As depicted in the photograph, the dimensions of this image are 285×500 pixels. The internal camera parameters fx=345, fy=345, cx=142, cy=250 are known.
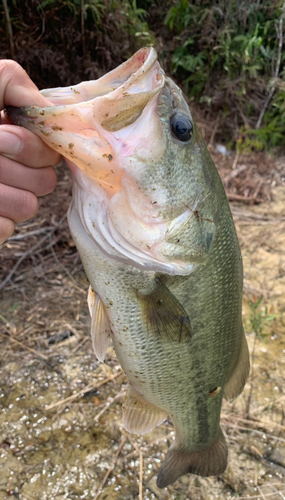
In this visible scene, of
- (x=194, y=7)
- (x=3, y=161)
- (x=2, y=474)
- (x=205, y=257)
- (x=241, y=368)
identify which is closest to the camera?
(x=3, y=161)

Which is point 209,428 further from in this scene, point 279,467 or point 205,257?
point 205,257

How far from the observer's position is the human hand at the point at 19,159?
3.20 feet

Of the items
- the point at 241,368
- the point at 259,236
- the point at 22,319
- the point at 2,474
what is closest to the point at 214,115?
the point at 259,236

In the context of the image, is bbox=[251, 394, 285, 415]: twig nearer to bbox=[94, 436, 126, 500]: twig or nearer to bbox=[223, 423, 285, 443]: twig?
bbox=[223, 423, 285, 443]: twig

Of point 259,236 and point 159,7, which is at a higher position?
point 159,7

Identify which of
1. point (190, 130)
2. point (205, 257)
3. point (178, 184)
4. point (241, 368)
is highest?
point (190, 130)

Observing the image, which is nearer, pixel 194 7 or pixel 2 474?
pixel 2 474

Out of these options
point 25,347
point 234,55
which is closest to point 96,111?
point 25,347

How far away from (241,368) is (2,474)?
142cm

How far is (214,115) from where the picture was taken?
19.1 ft

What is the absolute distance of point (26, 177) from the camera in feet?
3.52

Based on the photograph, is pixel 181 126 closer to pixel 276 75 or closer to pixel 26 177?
pixel 26 177

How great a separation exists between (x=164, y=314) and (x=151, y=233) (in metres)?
0.29

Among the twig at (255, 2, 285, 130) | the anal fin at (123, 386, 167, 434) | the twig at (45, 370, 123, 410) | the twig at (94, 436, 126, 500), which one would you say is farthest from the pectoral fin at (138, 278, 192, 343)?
the twig at (255, 2, 285, 130)
